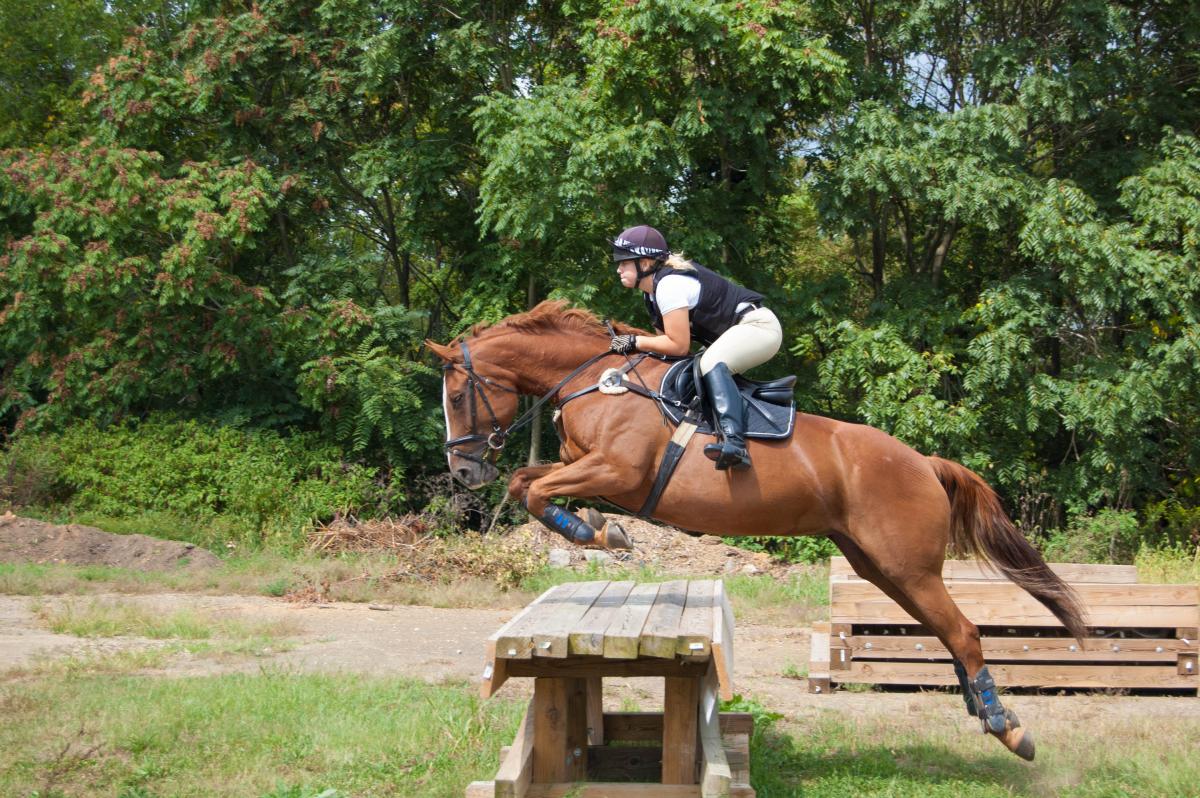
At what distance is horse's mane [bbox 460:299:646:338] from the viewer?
257 inches

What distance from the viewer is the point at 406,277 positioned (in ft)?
63.3

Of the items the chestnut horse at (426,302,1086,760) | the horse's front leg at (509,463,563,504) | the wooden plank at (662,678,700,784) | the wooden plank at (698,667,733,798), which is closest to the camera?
the wooden plank at (698,667,733,798)

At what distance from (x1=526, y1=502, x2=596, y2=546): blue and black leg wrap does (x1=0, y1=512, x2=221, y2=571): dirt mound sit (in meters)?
8.95

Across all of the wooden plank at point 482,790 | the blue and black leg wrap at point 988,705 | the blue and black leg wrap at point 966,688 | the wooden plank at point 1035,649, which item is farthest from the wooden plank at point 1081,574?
the wooden plank at point 482,790

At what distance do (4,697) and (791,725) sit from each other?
493 centimetres

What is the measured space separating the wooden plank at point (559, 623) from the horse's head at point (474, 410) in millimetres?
897

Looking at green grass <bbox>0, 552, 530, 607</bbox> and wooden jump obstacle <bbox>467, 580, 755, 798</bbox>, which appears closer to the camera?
wooden jump obstacle <bbox>467, 580, 755, 798</bbox>

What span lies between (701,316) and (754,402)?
0.61m

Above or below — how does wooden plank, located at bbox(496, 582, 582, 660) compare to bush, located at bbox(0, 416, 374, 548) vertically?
above

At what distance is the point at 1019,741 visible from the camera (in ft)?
19.1

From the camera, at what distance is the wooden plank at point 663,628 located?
15.1 ft

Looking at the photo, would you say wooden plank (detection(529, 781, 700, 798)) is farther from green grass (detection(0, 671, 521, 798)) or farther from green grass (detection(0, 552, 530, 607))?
green grass (detection(0, 552, 530, 607))

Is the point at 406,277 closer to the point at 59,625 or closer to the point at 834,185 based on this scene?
the point at 834,185

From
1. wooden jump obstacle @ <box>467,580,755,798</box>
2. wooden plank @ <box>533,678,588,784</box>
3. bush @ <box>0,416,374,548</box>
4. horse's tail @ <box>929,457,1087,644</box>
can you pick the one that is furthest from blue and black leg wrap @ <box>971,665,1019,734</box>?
bush @ <box>0,416,374,548</box>
